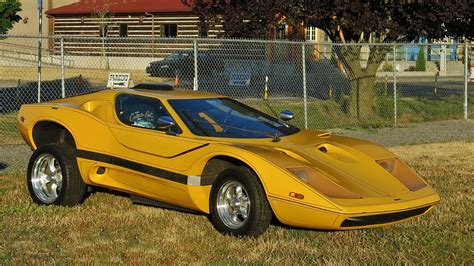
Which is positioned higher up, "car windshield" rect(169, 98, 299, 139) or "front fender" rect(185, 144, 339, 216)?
"car windshield" rect(169, 98, 299, 139)

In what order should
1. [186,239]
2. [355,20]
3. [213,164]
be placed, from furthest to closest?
[355,20] < [213,164] < [186,239]

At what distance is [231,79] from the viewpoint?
797 inches

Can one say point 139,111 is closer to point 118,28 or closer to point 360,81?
point 360,81

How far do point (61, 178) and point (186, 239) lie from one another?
1808 mm

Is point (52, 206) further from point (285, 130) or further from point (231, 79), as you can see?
point (231, 79)

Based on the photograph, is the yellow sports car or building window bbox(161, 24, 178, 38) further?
building window bbox(161, 24, 178, 38)

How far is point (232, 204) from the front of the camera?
5840mm

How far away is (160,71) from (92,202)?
73.7 feet

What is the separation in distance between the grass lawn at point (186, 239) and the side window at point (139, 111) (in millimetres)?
881

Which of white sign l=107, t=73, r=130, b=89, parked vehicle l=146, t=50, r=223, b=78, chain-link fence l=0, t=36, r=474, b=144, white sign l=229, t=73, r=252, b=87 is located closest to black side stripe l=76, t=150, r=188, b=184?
chain-link fence l=0, t=36, r=474, b=144

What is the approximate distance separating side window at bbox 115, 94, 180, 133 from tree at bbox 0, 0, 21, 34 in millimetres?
39258

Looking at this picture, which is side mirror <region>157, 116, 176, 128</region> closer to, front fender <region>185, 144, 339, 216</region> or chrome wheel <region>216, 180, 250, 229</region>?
front fender <region>185, 144, 339, 216</region>

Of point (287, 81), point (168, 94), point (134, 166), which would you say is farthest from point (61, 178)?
point (287, 81)

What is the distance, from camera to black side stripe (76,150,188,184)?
20.0 ft
